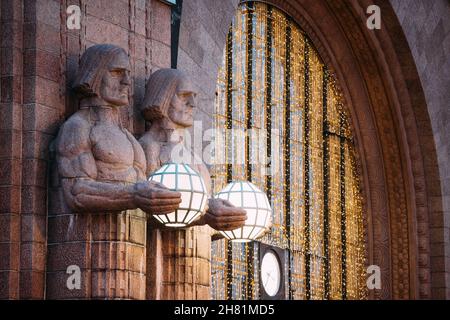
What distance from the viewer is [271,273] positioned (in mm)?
17594

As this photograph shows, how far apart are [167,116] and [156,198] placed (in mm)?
1743

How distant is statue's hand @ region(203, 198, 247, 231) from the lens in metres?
11.2

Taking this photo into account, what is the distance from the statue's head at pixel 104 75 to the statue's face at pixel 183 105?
29.0 inches

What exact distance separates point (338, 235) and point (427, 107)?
8.69 feet

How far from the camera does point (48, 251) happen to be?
10.7m

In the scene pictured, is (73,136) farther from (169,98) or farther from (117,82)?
(169,98)

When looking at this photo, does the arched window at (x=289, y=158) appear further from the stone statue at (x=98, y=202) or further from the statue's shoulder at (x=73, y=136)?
the statue's shoulder at (x=73, y=136)

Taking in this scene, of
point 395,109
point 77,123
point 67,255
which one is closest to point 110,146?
point 77,123

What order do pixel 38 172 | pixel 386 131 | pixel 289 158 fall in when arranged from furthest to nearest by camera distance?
pixel 386 131 → pixel 289 158 → pixel 38 172

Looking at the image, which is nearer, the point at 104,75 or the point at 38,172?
the point at 38,172

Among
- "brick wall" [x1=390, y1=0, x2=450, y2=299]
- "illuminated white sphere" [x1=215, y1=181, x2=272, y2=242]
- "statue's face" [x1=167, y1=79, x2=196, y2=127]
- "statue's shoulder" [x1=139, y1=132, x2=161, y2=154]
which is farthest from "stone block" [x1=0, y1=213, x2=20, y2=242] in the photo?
"brick wall" [x1=390, y1=0, x2=450, y2=299]

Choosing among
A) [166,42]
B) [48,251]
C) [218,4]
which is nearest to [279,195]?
[218,4]

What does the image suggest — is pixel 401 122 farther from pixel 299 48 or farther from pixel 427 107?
pixel 299 48

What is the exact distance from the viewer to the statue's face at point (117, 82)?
36.2 ft
